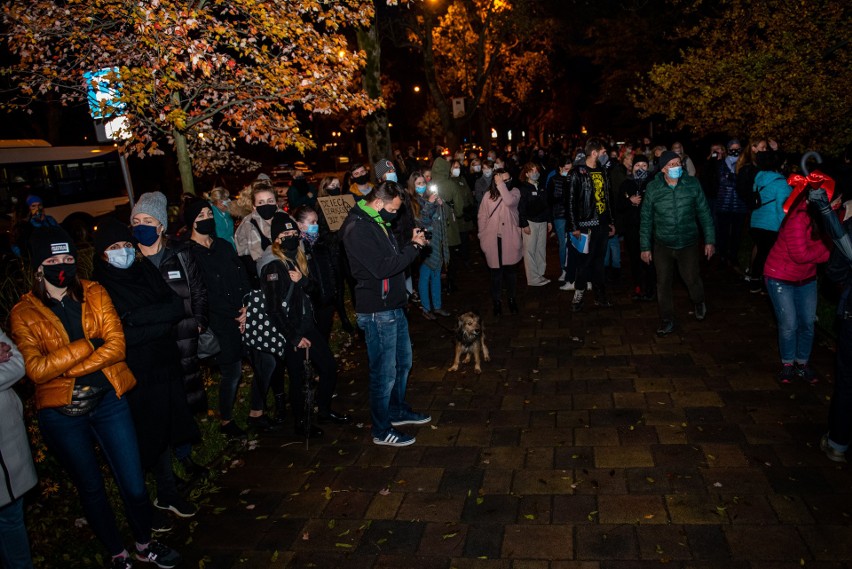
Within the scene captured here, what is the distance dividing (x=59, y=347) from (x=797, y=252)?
610cm

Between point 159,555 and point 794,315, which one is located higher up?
point 794,315

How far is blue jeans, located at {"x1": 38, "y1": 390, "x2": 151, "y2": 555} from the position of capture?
3.83 metres

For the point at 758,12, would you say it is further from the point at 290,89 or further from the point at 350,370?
the point at 350,370

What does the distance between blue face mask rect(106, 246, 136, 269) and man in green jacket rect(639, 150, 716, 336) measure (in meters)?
6.08

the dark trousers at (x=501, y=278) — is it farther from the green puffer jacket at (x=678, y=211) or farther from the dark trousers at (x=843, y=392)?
the dark trousers at (x=843, y=392)

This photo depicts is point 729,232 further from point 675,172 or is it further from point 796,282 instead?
point 796,282

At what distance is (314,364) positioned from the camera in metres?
6.00

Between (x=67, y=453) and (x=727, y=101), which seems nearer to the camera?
(x=67, y=453)

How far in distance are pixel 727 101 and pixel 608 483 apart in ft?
33.6

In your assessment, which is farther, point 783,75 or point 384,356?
point 783,75

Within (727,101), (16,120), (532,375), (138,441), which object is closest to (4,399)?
(138,441)

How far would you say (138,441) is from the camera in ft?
14.4

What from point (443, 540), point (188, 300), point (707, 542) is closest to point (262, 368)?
point (188, 300)

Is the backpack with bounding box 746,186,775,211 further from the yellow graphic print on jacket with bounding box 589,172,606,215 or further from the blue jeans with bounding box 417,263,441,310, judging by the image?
the blue jeans with bounding box 417,263,441,310
